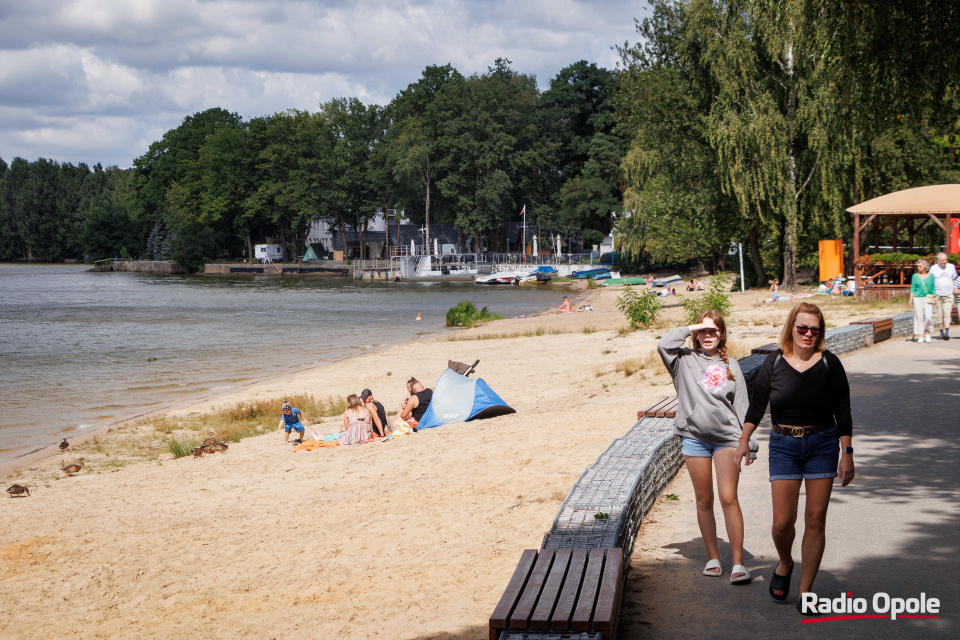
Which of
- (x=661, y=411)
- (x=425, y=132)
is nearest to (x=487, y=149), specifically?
(x=425, y=132)

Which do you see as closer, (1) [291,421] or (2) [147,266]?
(1) [291,421]

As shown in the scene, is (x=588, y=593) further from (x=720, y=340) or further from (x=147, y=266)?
(x=147, y=266)

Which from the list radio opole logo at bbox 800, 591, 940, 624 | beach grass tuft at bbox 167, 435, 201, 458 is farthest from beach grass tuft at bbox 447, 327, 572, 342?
radio opole logo at bbox 800, 591, 940, 624

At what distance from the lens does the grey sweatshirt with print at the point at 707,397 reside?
539 cm

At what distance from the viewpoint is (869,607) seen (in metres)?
4.98

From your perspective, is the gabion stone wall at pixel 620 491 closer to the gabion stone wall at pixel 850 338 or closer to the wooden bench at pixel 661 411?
the wooden bench at pixel 661 411

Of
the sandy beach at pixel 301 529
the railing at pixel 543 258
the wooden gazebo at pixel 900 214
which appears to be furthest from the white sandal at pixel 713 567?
the railing at pixel 543 258

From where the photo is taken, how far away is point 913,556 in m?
5.75

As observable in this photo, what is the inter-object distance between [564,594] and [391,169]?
304ft

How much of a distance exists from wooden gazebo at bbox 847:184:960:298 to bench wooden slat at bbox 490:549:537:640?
2445 centimetres

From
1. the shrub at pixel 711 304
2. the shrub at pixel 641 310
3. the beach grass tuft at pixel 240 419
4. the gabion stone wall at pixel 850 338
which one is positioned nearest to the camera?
the gabion stone wall at pixel 850 338

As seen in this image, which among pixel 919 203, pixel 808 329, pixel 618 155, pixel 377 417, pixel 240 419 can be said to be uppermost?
pixel 618 155

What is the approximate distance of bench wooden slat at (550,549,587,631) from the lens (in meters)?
4.18

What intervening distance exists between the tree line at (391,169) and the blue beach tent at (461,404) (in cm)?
6876
